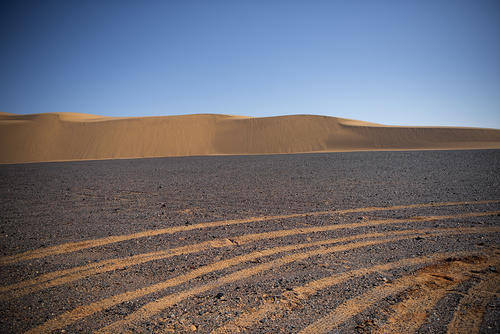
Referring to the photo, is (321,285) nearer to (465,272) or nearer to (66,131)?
(465,272)

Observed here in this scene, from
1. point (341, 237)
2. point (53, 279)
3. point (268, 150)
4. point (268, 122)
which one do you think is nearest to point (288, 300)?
Answer: point (341, 237)

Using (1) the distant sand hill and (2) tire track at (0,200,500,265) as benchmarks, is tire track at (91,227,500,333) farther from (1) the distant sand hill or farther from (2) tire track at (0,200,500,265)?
(1) the distant sand hill

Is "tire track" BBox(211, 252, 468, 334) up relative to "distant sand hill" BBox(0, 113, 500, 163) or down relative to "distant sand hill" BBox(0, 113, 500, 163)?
down

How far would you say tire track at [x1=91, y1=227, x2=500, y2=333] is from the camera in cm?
264

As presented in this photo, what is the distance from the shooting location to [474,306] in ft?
9.12

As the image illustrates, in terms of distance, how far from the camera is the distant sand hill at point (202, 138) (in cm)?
4362

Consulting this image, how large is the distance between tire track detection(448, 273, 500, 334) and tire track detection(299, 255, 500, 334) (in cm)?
21

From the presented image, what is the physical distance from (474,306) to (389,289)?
2.56 ft

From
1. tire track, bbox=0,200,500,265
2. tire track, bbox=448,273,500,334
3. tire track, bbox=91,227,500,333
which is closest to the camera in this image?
tire track, bbox=448,273,500,334

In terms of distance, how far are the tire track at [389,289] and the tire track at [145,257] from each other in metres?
1.86

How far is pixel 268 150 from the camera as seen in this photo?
45656 mm

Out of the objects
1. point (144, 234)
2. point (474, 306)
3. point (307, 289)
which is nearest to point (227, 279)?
point (307, 289)

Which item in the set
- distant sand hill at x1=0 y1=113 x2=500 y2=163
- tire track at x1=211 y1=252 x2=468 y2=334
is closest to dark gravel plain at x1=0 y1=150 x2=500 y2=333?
tire track at x1=211 y1=252 x2=468 y2=334

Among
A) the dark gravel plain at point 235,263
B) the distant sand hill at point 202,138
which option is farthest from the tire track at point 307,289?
the distant sand hill at point 202,138
